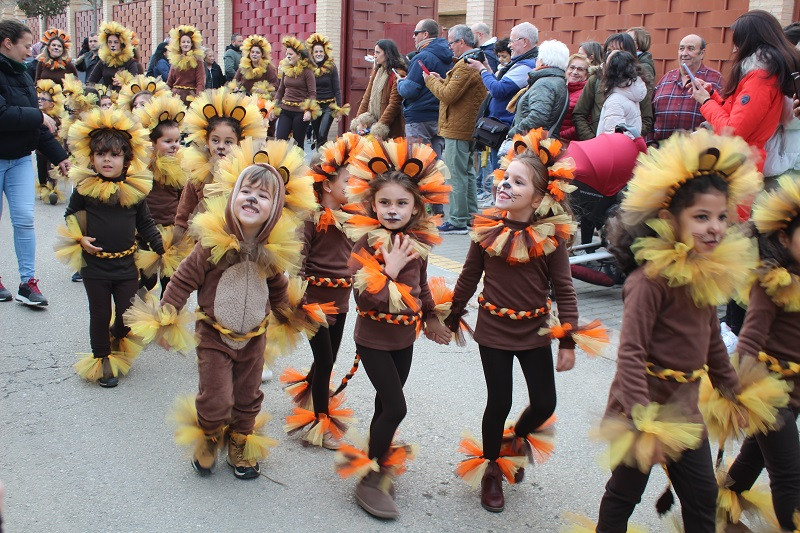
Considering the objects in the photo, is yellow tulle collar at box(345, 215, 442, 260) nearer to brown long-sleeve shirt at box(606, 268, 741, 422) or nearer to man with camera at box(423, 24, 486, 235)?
brown long-sleeve shirt at box(606, 268, 741, 422)

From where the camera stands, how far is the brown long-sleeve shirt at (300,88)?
13039 millimetres

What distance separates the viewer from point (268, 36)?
835 inches

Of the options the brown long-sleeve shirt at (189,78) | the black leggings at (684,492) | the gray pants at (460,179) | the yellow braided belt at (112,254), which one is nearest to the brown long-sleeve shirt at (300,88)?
the brown long-sleeve shirt at (189,78)

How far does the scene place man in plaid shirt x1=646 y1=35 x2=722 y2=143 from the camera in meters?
8.10

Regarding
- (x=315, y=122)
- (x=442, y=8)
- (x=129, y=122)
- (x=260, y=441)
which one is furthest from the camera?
(x=442, y=8)

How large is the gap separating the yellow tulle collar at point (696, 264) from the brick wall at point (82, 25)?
109 ft

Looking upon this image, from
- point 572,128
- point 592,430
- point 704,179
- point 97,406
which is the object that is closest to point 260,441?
point 97,406

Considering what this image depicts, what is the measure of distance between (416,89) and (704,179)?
23.2 feet

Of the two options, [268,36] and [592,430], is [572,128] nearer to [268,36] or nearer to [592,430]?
[592,430]

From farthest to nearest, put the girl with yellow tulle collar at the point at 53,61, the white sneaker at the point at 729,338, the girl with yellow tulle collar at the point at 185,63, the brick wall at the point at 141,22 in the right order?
the brick wall at the point at 141,22 < the girl with yellow tulle collar at the point at 53,61 < the girl with yellow tulle collar at the point at 185,63 < the white sneaker at the point at 729,338

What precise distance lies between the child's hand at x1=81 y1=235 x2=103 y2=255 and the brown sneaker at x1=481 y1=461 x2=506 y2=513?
9.59 feet

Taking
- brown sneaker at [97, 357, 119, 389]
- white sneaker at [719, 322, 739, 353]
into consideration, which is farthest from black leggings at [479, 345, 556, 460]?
brown sneaker at [97, 357, 119, 389]

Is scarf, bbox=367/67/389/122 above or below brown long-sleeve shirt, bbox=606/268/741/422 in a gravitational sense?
above

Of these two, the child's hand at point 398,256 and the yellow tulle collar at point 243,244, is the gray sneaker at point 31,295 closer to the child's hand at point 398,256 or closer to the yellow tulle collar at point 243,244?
the yellow tulle collar at point 243,244
